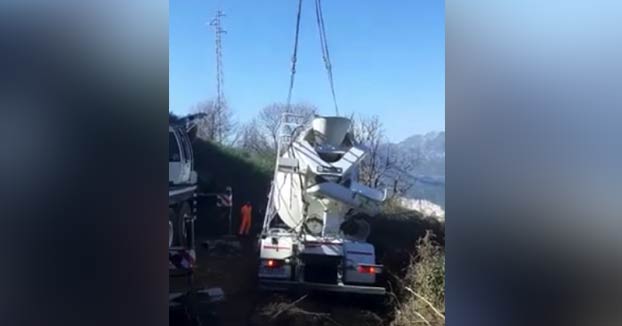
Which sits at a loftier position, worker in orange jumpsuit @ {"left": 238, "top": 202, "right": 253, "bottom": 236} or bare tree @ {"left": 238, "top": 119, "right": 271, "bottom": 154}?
bare tree @ {"left": 238, "top": 119, "right": 271, "bottom": 154}

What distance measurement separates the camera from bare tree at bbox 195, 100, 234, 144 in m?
2.38

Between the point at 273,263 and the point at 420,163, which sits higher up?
the point at 420,163

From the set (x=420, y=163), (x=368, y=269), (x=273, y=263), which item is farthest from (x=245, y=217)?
(x=420, y=163)

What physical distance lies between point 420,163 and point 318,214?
83 centimetres

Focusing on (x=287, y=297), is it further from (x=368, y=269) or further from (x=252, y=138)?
(x=252, y=138)

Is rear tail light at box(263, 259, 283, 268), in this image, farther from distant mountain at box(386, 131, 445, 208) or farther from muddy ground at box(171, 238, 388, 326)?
distant mountain at box(386, 131, 445, 208)

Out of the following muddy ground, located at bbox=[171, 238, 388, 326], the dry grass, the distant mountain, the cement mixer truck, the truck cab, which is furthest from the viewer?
the cement mixer truck

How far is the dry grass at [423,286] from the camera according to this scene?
7.61 feet

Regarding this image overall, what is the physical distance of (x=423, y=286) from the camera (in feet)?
8.04

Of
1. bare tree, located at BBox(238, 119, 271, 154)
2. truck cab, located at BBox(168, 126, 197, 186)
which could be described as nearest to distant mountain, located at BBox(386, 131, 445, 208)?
bare tree, located at BBox(238, 119, 271, 154)

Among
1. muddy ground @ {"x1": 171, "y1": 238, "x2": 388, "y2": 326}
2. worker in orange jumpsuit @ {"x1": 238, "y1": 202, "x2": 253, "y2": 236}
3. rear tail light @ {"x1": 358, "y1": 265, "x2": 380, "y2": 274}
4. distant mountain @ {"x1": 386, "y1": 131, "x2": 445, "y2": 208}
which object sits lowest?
muddy ground @ {"x1": 171, "y1": 238, "x2": 388, "y2": 326}
